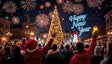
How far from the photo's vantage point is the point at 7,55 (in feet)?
17.8

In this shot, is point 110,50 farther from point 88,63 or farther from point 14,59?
point 14,59

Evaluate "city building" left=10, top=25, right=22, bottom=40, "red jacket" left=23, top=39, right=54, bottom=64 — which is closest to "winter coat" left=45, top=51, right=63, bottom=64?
"red jacket" left=23, top=39, right=54, bottom=64

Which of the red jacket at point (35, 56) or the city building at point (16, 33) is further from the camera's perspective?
the city building at point (16, 33)

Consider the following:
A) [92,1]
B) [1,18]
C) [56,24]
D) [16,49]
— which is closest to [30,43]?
[16,49]

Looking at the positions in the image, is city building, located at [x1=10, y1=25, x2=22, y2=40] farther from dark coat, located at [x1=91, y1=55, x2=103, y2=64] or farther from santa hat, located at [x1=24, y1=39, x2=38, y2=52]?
santa hat, located at [x1=24, y1=39, x2=38, y2=52]

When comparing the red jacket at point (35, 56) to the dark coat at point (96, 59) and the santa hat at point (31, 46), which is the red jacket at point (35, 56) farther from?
the dark coat at point (96, 59)

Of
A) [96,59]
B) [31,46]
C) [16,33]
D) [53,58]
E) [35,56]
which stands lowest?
[16,33]

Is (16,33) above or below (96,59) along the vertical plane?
below

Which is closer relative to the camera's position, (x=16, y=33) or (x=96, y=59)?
(x=96, y=59)

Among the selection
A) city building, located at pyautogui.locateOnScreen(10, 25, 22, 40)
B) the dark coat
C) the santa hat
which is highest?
the santa hat

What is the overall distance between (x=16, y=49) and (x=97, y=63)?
3.10m

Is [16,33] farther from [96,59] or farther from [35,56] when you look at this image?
[35,56]

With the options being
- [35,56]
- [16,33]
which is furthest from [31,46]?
[16,33]

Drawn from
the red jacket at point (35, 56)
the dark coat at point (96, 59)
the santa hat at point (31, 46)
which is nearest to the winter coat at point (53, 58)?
the red jacket at point (35, 56)
